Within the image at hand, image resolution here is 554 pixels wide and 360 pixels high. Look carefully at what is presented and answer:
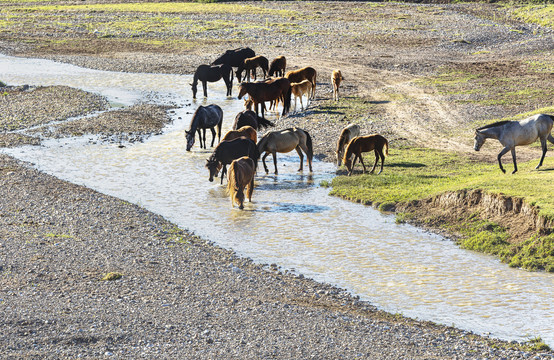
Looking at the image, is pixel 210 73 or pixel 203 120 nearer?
pixel 203 120

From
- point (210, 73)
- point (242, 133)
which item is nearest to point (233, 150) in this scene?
point (242, 133)

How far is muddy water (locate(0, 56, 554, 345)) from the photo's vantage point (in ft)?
36.8

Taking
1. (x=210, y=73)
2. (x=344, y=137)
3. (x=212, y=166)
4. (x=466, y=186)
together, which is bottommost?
(x=212, y=166)

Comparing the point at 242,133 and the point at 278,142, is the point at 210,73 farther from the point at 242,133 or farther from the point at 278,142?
the point at 278,142

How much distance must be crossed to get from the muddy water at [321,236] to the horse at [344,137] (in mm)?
488

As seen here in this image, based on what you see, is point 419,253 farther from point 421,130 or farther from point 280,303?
point 421,130

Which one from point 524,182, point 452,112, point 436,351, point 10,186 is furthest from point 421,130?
point 436,351

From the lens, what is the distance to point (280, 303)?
433 inches

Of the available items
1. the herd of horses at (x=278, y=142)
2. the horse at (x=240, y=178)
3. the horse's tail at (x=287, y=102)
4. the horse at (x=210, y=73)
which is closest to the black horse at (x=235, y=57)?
the horse at (x=210, y=73)

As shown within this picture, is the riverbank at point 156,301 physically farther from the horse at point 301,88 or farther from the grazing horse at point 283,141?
the horse at point 301,88

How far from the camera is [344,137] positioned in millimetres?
20344

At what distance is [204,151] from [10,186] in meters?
6.59

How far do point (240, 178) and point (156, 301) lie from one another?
576cm

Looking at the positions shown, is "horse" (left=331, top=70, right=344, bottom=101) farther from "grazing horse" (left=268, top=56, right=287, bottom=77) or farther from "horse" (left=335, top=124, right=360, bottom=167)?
"horse" (left=335, top=124, right=360, bottom=167)
